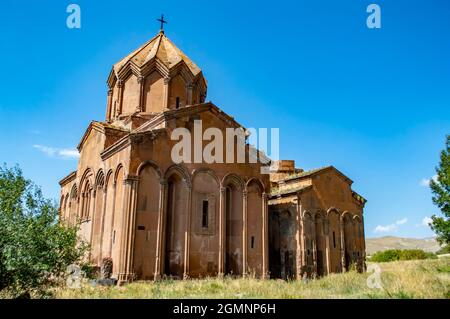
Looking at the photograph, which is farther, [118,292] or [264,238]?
[264,238]

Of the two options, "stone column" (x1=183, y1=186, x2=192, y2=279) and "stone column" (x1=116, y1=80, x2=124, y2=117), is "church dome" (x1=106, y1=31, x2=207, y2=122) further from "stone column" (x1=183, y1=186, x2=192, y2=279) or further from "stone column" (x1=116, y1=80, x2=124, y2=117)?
"stone column" (x1=183, y1=186, x2=192, y2=279)

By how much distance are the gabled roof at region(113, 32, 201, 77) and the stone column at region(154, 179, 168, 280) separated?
702 cm

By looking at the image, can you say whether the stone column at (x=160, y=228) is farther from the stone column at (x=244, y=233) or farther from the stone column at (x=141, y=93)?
the stone column at (x=141, y=93)

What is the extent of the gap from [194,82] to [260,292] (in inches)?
463

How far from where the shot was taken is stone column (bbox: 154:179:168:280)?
43.6 ft

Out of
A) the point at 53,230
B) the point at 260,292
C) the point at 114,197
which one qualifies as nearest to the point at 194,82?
the point at 114,197

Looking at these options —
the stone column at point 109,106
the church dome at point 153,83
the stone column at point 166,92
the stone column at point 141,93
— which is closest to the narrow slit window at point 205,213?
the church dome at point 153,83

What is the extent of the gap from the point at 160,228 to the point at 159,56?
911 centimetres

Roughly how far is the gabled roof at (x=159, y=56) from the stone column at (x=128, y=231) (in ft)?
24.1

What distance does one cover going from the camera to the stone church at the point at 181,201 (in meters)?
13.6

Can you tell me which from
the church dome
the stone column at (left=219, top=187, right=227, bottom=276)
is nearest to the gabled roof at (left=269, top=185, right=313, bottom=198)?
the stone column at (left=219, top=187, right=227, bottom=276)

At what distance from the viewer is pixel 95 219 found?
15703 millimetres
